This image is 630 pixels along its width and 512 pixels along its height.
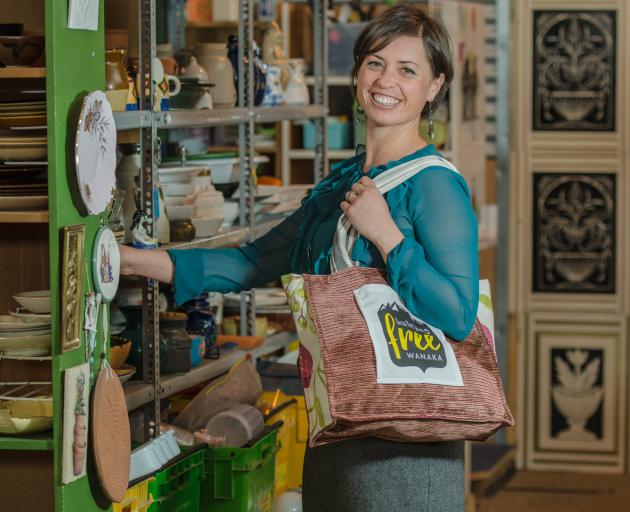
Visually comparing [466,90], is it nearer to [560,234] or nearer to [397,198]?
[560,234]

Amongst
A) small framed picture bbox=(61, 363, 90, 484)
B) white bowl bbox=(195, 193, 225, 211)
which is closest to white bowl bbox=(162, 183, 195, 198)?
white bowl bbox=(195, 193, 225, 211)

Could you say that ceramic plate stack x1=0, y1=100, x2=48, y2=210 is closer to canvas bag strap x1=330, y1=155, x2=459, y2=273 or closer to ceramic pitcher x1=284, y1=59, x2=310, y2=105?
canvas bag strap x1=330, y1=155, x2=459, y2=273

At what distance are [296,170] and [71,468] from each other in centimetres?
350

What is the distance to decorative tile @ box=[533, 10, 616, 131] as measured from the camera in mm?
6156

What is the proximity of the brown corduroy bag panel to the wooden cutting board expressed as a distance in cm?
51

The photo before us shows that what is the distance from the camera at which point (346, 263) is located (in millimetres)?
2352

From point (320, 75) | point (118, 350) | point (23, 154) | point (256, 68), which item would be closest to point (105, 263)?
point (23, 154)

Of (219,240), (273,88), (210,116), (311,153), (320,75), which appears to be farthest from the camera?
(311,153)

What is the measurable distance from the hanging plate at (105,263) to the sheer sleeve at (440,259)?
64cm

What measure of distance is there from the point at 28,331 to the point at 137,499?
20.9 inches

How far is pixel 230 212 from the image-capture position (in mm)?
3818

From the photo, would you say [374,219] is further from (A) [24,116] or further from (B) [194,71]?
(B) [194,71]

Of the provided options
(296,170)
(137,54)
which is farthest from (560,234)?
(137,54)

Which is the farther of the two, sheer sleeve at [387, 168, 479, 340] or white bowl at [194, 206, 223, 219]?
white bowl at [194, 206, 223, 219]
